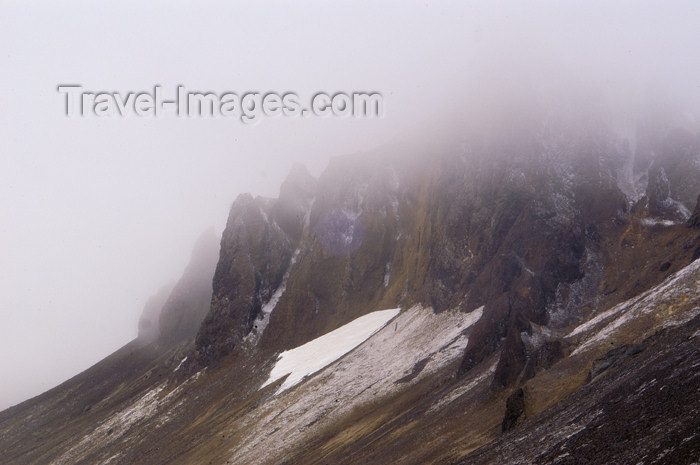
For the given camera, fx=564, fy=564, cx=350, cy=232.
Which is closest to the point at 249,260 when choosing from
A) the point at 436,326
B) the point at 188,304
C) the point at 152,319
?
the point at 188,304

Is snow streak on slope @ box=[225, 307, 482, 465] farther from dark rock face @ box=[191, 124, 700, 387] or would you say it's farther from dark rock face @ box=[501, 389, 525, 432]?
dark rock face @ box=[501, 389, 525, 432]

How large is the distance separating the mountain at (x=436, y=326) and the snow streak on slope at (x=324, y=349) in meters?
0.63

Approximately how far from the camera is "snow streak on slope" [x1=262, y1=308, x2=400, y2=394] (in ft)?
259

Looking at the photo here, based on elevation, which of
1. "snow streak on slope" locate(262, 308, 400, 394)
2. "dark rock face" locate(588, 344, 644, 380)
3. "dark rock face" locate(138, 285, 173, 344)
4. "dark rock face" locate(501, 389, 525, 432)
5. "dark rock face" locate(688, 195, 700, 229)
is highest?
"dark rock face" locate(688, 195, 700, 229)

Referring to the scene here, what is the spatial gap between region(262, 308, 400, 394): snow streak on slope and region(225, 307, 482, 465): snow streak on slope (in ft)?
13.1

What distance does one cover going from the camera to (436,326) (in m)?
70.8

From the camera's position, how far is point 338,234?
122 m

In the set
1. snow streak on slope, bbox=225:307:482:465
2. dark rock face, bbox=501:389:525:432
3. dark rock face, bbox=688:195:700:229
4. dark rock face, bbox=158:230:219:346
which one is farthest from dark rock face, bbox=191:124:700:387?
dark rock face, bbox=158:230:219:346

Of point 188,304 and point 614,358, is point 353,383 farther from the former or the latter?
point 188,304

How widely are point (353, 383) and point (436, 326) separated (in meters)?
13.3

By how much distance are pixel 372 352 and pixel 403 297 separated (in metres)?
22.9

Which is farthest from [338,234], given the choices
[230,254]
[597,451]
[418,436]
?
[597,451]

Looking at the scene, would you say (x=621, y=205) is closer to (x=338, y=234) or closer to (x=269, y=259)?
(x=338, y=234)

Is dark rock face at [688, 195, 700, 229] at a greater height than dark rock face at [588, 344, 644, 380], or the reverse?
dark rock face at [688, 195, 700, 229]
